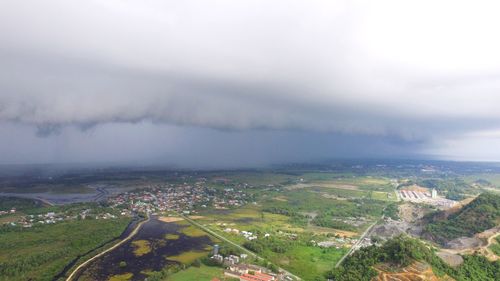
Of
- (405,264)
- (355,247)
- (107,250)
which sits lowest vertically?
(355,247)

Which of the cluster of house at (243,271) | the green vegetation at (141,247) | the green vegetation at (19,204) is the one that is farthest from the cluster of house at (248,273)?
the green vegetation at (19,204)

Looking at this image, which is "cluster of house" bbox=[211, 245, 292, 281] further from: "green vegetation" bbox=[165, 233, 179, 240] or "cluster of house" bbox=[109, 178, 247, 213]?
"cluster of house" bbox=[109, 178, 247, 213]

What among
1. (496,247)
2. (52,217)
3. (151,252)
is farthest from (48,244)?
(496,247)

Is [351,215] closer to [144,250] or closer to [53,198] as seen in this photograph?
[144,250]

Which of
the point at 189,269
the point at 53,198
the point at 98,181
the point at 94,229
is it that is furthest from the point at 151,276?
the point at 98,181

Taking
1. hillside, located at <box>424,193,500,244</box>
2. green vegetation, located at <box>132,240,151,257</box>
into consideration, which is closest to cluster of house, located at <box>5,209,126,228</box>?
green vegetation, located at <box>132,240,151,257</box>

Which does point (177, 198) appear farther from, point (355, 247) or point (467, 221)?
point (467, 221)

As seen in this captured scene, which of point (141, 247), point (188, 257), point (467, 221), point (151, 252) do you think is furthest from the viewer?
point (467, 221)
